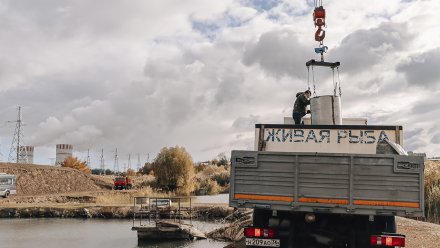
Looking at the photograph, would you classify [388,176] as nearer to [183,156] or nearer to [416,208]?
[416,208]

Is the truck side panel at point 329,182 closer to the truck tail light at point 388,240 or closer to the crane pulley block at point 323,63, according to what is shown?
the truck tail light at point 388,240

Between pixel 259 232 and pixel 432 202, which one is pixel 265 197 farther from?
pixel 432 202

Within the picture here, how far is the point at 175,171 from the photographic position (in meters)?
67.4

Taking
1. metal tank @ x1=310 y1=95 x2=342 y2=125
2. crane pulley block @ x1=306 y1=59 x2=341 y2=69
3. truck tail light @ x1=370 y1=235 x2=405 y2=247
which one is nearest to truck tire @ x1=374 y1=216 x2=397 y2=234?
truck tail light @ x1=370 y1=235 x2=405 y2=247

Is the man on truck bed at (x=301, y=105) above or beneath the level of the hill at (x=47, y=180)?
above

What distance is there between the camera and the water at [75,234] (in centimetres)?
2431

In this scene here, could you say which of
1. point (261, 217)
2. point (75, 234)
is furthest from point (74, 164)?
point (261, 217)

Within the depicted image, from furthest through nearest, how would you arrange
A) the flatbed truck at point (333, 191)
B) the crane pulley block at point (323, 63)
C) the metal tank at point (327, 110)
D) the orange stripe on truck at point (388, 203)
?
1. the crane pulley block at point (323, 63)
2. the metal tank at point (327, 110)
3. the flatbed truck at point (333, 191)
4. the orange stripe on truck at point (388, 203)

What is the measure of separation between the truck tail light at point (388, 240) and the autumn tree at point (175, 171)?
2262 inches

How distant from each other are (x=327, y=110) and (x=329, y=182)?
4279 mm

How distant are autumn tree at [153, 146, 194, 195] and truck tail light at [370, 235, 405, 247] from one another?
5746 cm

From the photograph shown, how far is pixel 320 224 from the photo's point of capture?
981 centimetres

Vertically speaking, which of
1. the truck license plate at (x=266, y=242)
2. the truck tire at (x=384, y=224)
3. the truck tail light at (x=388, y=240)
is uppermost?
the truck tire at (x=384, y=224)

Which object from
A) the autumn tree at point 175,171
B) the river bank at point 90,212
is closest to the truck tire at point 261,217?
the river bank at point 90,212
